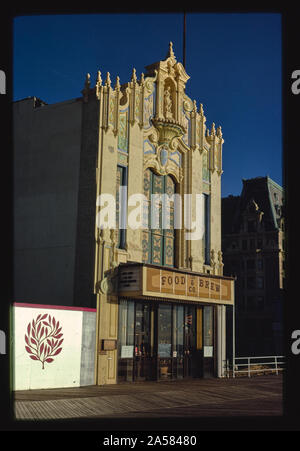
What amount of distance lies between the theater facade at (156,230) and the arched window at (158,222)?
2.1 inches

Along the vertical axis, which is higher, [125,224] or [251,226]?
[251,226]

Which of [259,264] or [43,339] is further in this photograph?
[259,264]

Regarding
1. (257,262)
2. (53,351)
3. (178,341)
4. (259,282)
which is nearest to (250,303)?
(259,282)

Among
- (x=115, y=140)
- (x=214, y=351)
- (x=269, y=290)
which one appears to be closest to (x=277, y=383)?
(x=214, y=351)

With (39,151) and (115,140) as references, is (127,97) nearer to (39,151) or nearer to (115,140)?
(115,140)

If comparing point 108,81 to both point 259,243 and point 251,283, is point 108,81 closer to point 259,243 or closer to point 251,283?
point 259,243

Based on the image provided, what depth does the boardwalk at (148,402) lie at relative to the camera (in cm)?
1587

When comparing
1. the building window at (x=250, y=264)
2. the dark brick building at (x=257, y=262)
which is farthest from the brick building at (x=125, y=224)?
the building window at (x=250, y=264)

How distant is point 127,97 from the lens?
96.0 feet

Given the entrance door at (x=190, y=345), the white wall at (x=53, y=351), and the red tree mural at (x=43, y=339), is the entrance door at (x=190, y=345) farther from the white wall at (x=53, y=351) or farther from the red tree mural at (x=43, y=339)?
the red tree mural at (x=43, y=339)

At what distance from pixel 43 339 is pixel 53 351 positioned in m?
0.80

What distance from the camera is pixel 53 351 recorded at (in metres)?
22.9

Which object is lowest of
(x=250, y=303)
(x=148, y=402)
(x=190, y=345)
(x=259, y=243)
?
(x=148, y=402)
